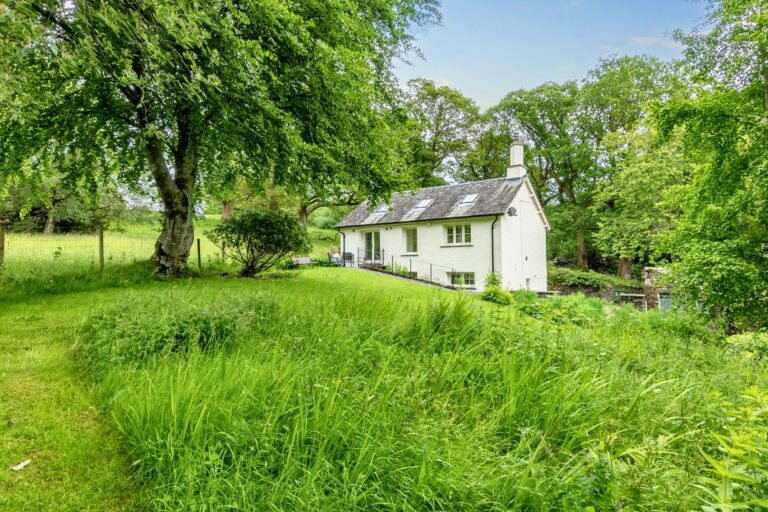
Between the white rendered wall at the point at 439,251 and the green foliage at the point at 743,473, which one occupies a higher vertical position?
the white rendered wall at the point at 439,251

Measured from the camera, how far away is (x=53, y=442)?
2.82 metres

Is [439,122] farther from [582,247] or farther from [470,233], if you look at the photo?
[470,233]

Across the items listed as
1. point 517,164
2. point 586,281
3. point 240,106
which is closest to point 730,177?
point 240,106

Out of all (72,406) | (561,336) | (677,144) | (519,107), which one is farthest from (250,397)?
(519,107)

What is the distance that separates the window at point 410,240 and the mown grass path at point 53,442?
20.3 meters

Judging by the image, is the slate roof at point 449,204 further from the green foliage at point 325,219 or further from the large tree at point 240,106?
the green foliage at point 325,219

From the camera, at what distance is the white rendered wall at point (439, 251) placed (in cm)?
2058

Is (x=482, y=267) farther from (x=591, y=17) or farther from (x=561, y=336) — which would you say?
(x=561, y=336)

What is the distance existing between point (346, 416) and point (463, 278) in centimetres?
1920

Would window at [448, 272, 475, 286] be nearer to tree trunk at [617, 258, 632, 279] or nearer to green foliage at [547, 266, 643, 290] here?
green foliage at [547, 266, 643, 290]

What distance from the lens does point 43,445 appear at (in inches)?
110

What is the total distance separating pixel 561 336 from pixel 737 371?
2.08 meters

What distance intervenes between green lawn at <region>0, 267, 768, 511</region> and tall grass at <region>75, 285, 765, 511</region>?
0.02 meters

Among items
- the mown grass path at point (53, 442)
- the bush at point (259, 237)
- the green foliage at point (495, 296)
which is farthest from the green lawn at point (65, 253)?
the green foliage at point (495, 296)
